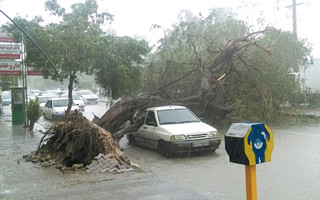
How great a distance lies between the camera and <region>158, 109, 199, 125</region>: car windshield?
36.5 feet

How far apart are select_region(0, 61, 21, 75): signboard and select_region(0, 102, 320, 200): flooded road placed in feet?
27.8

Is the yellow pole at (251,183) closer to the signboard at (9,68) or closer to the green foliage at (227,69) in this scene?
the green foliage at (227,69)

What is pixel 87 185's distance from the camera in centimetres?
729

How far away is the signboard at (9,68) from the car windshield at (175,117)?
10.2 m

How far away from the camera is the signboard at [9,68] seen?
18281 millimetres

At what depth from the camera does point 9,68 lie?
1834 centimetres

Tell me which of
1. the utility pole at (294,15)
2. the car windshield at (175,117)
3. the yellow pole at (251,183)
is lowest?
the yellow pole at (251,183)

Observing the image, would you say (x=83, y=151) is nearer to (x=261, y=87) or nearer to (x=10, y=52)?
(x=261, y=87)

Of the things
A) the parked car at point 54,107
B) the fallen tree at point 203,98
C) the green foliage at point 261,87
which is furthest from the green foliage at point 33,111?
the green foliage at point 261,87

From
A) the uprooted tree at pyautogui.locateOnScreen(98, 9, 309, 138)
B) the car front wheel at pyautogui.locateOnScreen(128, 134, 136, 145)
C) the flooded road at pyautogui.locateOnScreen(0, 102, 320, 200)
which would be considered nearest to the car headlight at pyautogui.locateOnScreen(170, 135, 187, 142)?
the flooded road at pyautogui.locateOnScreen(0, 102, 320, 200)

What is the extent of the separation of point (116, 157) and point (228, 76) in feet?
28.2

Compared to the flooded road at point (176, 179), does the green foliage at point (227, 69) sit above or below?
above

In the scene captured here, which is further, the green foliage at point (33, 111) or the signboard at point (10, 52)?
the signboard at point (10, 52)

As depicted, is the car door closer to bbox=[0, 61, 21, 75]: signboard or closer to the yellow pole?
the yellow pole
